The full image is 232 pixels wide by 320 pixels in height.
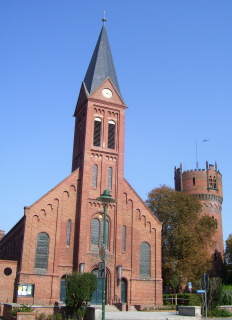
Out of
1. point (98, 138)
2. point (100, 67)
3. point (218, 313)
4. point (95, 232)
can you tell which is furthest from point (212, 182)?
point (218, 313)

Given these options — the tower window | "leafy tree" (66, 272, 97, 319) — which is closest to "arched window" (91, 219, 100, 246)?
"leafy tree" (66, 272, 97, 319)

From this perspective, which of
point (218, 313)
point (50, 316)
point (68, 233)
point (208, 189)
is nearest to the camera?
point (50, 316)

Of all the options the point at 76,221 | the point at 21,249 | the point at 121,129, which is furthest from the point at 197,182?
the point at 21,249

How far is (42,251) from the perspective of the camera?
34094 mm

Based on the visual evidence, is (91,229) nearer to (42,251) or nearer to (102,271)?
(42,251)

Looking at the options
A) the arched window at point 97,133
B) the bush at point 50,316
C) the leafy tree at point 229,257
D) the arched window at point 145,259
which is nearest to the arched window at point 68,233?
the arched window at point 145,259

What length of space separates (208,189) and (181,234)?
25.6m

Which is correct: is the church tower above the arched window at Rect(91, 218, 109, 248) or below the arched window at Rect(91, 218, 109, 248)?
above

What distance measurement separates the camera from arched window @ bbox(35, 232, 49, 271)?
110 ft

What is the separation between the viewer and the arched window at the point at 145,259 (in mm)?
37500

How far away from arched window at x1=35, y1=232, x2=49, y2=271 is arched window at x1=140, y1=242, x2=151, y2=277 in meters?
9.82

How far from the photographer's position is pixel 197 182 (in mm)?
70250

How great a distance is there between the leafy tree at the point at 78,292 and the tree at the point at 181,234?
22867mm

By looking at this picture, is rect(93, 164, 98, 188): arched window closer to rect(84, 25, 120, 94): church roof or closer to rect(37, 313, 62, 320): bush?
rect(84, 25, 120, 94): church roof
